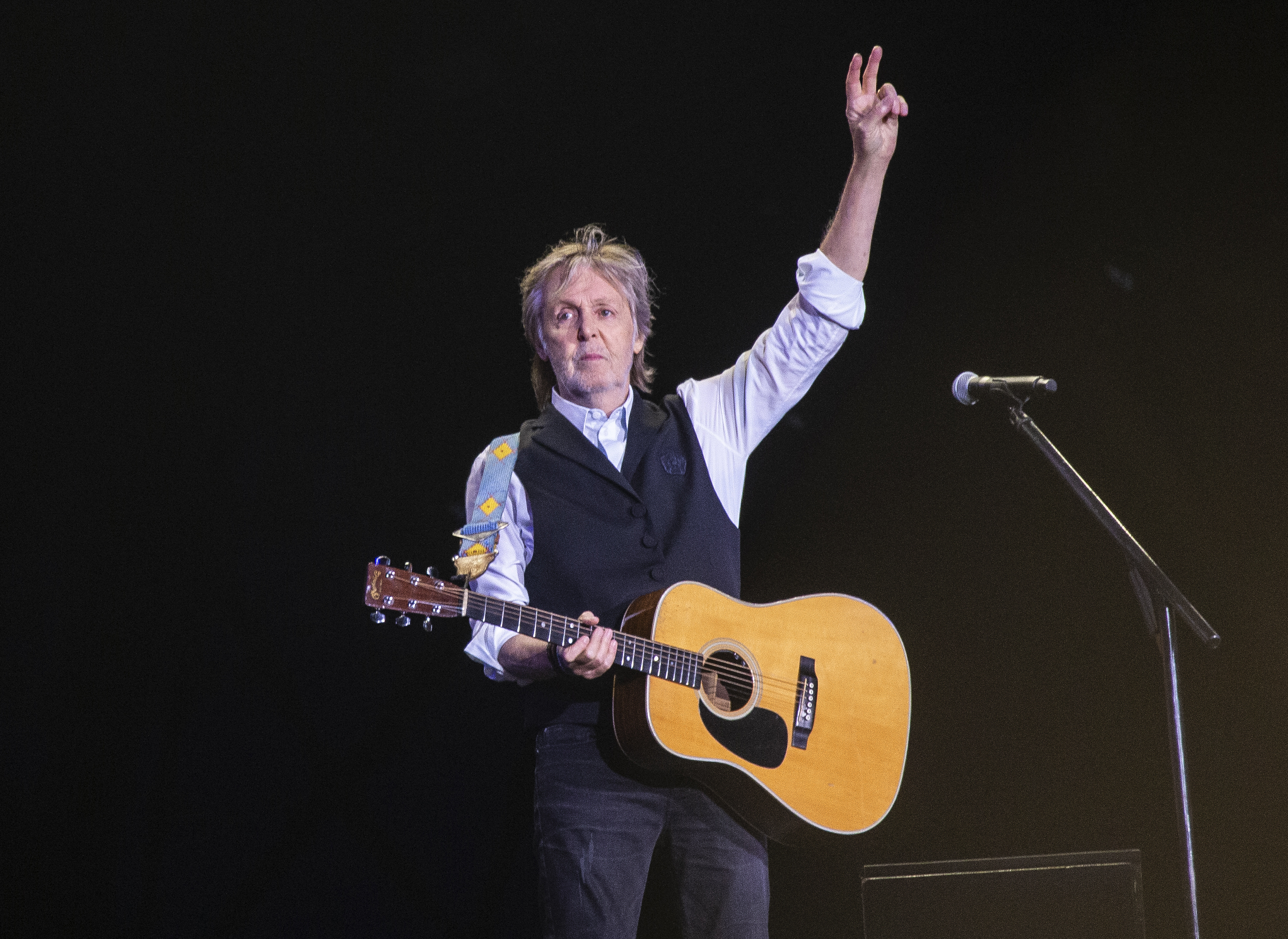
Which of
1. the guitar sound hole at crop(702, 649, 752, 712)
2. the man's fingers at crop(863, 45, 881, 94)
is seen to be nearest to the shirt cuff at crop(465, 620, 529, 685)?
the guitar sound hole at crop(702, 649, 752, 712)

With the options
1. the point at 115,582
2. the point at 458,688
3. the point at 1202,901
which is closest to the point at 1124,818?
the point at 1202,901

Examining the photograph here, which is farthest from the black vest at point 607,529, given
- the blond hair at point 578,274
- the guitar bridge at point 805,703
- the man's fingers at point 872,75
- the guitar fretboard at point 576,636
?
the man's fingers at point 872,75

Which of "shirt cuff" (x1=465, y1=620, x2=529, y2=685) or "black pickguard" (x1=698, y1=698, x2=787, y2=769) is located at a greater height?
"shirt cuff" (x1=465, y1=620, x2=529, y2=685)

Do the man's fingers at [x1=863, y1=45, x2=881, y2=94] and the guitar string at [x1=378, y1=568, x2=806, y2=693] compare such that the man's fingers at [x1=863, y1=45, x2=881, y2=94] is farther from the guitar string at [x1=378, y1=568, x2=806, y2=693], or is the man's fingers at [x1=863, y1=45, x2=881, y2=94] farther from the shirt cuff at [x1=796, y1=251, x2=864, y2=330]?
the guitar string at [x1=378, y1=568, x2=806, y2=693]

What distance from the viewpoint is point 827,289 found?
2.33 m

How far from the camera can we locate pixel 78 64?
10.5 ft

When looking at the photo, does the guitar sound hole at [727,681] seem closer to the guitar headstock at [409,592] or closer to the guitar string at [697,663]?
the guitar string at [697,663]

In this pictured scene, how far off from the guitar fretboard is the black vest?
14 cm

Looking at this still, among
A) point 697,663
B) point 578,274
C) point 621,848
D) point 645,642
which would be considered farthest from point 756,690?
point 578,274

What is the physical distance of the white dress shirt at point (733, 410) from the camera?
2.25 m

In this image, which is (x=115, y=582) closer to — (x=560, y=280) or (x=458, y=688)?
(x=458, y=688)

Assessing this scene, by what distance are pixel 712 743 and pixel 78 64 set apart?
9.29ft

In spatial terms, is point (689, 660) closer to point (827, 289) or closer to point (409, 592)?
point (409, 592)

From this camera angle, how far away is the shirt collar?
2.49 m
